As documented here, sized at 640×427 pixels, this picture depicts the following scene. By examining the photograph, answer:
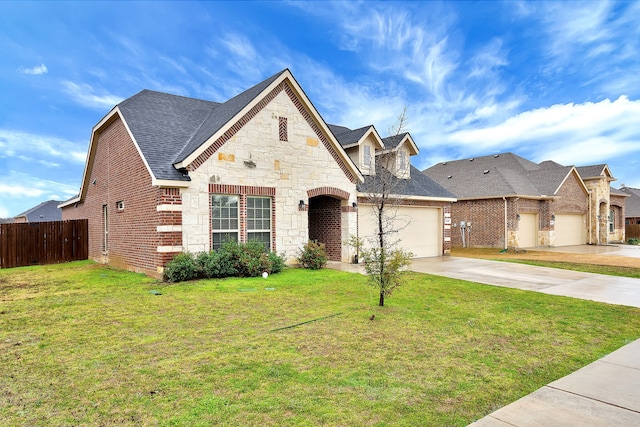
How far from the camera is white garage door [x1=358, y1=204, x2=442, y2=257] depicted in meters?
15.7

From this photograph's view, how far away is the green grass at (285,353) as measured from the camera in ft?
10.6

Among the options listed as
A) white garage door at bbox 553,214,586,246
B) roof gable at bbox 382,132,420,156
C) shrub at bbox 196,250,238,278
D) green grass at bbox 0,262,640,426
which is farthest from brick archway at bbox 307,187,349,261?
white garage door at bbox 553,214,586,246

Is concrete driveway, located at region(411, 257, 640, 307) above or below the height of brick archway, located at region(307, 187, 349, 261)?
below

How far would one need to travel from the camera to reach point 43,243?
16.3 m

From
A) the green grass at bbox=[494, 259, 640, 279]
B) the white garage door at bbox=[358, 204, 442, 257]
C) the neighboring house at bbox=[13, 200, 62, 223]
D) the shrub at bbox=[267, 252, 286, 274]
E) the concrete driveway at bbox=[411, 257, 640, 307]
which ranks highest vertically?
the neighboring house at bbox=[13, 200, 62, 223]

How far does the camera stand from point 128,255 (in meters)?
12.7

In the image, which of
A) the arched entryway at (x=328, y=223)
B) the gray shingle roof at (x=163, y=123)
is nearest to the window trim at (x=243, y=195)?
the gray shingle roof at (x=163, y=123)

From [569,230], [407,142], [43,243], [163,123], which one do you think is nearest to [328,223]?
[407,142]

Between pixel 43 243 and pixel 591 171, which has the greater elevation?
pixel 591 171

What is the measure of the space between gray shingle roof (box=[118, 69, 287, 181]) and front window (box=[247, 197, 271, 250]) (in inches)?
96.5

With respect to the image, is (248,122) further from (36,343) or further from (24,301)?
(36,343)

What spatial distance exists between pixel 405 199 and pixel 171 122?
10.3 metres

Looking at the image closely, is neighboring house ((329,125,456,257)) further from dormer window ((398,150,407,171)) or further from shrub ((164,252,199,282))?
shrub ((164,252,199,282))

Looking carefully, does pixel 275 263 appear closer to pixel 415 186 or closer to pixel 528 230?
pixel 415 186
